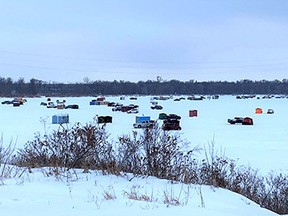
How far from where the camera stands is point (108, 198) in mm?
5352

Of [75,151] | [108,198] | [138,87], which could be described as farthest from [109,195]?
[138,87]

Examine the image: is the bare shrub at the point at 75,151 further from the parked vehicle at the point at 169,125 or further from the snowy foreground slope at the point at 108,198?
the parked vehicle at the point at 169,125

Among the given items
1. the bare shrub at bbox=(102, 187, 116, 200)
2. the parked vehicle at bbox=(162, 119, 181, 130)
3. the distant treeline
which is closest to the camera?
the bare shrub at bbox=(102, 187, 116, 200)

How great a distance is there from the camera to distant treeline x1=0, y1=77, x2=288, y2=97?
467ft

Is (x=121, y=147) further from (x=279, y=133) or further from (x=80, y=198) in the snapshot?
(x=279, y=133)

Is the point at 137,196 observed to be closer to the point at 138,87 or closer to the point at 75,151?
the point at 75,151

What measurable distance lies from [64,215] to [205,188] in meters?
3.12

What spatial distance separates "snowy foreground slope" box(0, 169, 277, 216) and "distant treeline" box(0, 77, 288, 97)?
429 feet

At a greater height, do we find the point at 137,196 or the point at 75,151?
the point at 75,151

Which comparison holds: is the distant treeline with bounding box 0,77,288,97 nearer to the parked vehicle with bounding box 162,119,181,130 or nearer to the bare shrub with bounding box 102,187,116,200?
the parked vehicle with bounding box 162,119,181,130

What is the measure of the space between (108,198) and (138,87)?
159193 millimetres

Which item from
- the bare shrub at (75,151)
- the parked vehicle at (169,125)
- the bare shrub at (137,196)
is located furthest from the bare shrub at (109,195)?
the parked vehicle at (169,125)

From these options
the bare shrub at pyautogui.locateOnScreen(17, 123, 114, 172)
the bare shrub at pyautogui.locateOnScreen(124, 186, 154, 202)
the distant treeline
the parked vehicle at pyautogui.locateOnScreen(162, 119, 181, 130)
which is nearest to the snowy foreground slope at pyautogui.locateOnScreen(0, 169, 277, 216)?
the bare shrub at pyautogui.locateOnScreen(124, 186, 154, 202)

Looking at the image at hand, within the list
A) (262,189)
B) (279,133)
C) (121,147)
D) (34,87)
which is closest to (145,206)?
(121,147)
